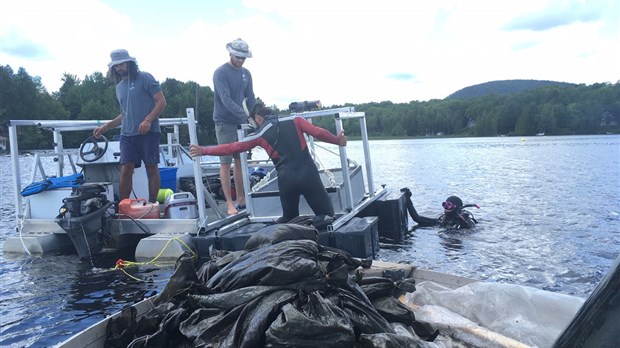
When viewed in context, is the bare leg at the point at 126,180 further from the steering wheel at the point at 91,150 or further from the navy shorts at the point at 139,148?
the steering wheel at the point at 91,150

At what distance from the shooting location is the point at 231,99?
8008mm

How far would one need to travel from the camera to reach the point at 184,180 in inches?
404

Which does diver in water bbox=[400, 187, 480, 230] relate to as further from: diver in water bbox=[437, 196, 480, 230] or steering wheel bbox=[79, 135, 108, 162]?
steering wheel bbox=[79, 135, 108, 162]

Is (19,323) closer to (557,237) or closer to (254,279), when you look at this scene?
(254,279)

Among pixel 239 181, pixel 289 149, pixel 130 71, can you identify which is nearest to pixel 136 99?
pixel 130 71

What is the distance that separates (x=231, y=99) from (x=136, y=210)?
2288 mm

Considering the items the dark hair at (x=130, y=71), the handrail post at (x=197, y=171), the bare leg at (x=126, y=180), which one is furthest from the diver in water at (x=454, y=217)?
the dark hair at (x=130, y=71)

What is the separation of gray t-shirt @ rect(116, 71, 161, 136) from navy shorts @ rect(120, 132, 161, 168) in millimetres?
96

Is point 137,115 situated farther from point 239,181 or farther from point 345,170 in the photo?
point 345,170

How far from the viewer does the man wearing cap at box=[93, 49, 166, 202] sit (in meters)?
7.89

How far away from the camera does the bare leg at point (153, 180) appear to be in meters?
8.08

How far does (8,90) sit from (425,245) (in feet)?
307

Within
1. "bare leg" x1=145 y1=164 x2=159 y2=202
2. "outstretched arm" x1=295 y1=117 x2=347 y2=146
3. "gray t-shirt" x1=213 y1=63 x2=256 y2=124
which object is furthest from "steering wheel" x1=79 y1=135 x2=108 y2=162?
"outstretched arm" x1=295 y1=117 x2=347 y2=146

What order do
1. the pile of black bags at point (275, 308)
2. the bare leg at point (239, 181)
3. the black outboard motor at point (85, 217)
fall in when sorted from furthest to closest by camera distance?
the bare leg at point (239, 181) → the black outboard motor at point (85, 217) → the pile of black bags at point (275, 308)
